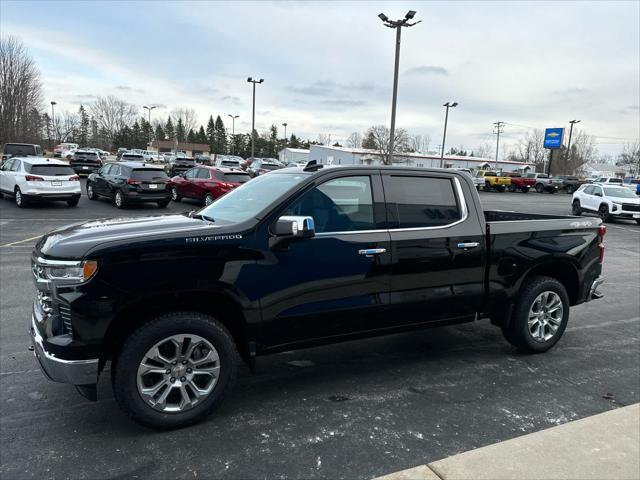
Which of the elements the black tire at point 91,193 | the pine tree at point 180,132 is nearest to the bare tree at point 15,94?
the black tire at point 91,193

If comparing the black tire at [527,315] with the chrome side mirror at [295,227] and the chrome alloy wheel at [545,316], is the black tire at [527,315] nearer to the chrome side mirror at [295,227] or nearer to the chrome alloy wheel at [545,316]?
the chrome alloy wheel at [545,316]

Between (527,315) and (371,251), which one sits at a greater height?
(371,251)

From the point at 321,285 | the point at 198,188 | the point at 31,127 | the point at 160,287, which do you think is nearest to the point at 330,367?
the point at 321,285

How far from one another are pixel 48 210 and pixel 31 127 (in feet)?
143

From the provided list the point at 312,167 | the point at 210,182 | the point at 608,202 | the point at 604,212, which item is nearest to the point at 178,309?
the point at 312,167

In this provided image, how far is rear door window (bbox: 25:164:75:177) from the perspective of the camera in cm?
1639

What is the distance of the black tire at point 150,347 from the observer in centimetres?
309

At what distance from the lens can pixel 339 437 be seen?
10.7 feet

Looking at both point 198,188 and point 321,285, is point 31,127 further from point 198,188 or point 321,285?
point 321,285

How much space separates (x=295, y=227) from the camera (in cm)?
335

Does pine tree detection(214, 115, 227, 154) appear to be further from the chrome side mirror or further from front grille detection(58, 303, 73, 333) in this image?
front grille detection(58, 303, 73, 333)

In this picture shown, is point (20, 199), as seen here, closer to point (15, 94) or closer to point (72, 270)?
point (72, 270)

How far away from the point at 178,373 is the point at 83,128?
108630 mm

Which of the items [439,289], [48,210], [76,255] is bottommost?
[48,210]
